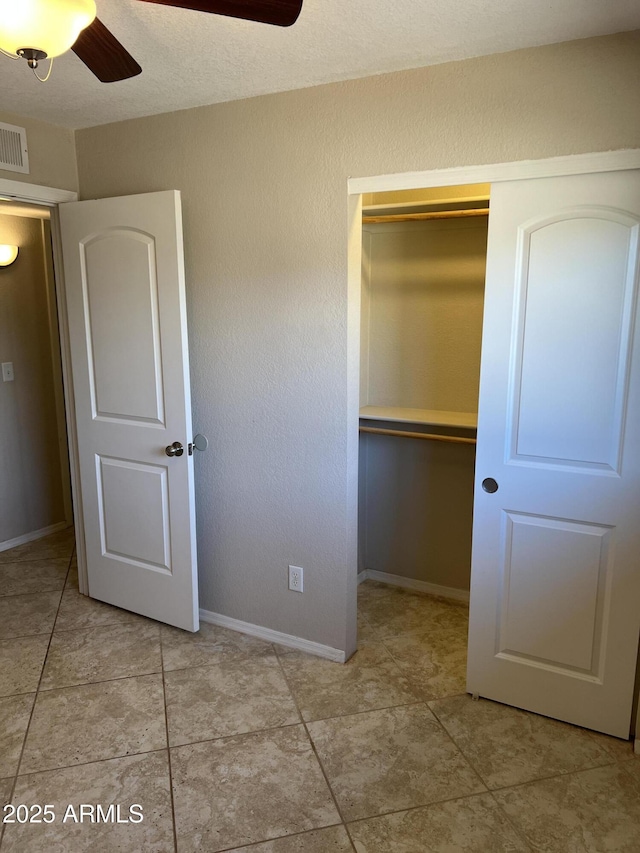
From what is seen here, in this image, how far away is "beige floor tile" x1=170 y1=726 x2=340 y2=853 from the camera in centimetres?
179

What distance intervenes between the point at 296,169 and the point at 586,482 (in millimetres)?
1610

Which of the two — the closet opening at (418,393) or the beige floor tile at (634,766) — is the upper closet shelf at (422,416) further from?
the beige floor tile at (634,766)

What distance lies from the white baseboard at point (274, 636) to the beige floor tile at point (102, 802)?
2.65 ft

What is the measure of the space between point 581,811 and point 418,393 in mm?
1947

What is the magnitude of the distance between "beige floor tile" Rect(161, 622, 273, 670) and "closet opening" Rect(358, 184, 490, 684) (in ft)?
2.01

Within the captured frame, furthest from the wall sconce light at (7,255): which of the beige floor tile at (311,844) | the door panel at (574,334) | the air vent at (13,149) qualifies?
the beige floor tile at (311,844)

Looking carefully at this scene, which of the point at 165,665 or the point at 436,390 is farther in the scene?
the point at 436,390

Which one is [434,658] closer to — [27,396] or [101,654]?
[101,654]

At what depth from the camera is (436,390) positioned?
125 inches

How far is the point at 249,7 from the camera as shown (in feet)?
4.17

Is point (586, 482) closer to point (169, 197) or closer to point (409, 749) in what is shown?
point (409, 749)

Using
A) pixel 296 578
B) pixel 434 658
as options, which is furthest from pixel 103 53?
pixel 434 658

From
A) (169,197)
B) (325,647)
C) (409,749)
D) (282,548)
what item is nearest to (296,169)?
(169,197)

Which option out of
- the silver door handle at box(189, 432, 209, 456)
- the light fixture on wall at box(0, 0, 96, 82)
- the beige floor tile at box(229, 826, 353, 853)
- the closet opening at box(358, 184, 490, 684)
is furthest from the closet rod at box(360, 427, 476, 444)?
the light fixture on wall at box(0, 0, 96, 82)
